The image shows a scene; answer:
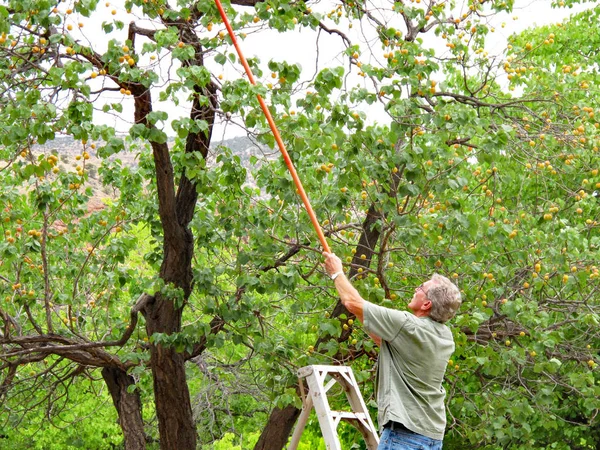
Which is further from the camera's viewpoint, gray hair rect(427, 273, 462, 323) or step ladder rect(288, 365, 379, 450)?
step ladder rect(288, 365, 379, 450)

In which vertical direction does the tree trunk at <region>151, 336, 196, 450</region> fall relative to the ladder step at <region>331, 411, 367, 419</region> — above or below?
above

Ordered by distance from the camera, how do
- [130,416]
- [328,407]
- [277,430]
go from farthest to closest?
[130,416] → [277,430] → [328,407]

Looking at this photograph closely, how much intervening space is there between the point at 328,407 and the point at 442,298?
1.05m

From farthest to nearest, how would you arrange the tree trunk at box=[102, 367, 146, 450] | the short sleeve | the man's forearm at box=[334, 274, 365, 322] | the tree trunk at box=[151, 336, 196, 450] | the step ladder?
1. the tree trunk at box=[102, 367, 146, 450]
2. the tree trunk at box=[151, 336, 196, 450]
3. the step ladder
4. the man's forearm at box=[334, 274, 365, 322]
5. the short sleeve

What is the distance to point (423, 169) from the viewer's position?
20.3 ft

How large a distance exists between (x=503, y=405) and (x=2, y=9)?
16.9 feet

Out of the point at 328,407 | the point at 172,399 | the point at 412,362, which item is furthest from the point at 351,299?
the point at 172,399

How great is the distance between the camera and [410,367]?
4047mm

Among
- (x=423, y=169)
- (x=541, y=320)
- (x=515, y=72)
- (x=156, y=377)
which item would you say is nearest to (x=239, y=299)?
(x=156, y=377)

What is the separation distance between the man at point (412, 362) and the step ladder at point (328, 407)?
71 centimetres

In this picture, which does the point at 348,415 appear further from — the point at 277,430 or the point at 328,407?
the point at 277,430

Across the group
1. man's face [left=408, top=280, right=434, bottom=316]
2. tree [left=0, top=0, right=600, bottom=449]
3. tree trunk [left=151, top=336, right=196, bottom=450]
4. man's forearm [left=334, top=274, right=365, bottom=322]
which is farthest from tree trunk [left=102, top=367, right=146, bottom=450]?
man's face [left=408, top=280, right=434, bottom=316]

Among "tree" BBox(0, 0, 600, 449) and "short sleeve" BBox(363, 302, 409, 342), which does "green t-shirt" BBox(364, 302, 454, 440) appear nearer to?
"short sleeve" BBox(363, 302, 409, 342)

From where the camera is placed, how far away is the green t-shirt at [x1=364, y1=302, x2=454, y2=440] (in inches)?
156
